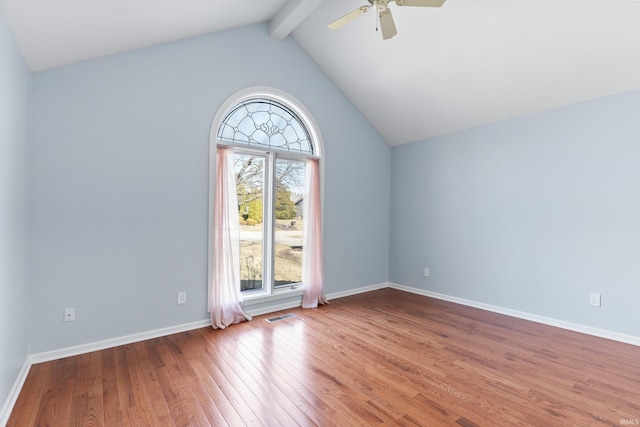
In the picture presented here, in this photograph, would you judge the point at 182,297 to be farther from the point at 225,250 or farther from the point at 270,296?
the point at 270,296

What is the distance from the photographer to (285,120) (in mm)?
4121

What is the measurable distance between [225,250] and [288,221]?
99cm

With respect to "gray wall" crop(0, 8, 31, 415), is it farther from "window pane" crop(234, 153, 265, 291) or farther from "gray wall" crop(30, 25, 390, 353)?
"window pane" crop(234, 153, 265, 291)

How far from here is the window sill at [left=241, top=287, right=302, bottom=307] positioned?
3.69m

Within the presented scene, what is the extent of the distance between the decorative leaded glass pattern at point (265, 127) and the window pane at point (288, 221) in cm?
25

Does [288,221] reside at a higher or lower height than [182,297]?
higher

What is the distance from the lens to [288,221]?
415 centimetres

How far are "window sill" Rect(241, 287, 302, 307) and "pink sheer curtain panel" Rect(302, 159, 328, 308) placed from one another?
0.13 m

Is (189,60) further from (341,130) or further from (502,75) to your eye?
(502,75)

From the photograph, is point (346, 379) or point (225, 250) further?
point (225, 250)

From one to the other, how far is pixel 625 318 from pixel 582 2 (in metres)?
2.88

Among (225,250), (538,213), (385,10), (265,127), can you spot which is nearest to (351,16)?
(385,10)

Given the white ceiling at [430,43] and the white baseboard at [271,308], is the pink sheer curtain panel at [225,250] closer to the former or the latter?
the white baseboard at [271,308]

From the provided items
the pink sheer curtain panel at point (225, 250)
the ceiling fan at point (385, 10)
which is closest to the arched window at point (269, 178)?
the pink sheer curtain panel at point (225, 250)
